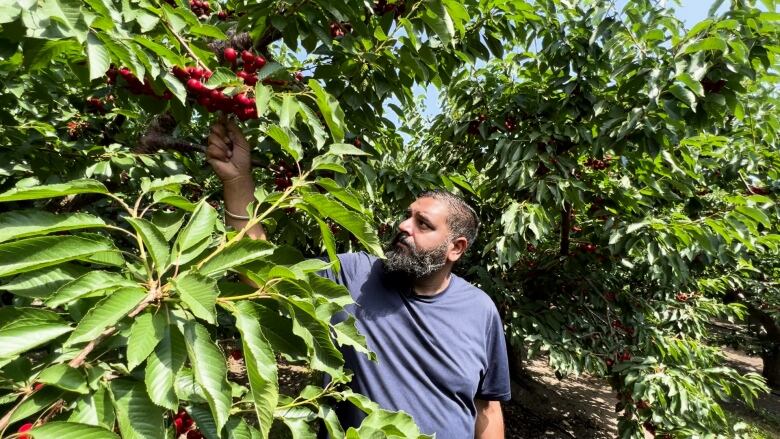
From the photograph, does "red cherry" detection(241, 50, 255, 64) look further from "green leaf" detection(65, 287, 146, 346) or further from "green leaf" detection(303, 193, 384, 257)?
"green leaf" detection(65, 287, 146, 346)

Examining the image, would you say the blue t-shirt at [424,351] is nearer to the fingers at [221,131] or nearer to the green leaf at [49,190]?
the fingers at [221,131]

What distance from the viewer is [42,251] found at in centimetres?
79

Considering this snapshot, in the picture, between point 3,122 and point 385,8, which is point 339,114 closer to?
point 385,8

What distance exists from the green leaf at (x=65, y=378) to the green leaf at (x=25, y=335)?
59 millimetres

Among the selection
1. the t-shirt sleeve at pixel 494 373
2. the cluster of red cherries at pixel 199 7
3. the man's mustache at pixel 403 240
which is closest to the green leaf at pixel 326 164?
the man's mustache at pixel 403 240

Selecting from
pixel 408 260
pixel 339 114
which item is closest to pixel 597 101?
pixel 408 260

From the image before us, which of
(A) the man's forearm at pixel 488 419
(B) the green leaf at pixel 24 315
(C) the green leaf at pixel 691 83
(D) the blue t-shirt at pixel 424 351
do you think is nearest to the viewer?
(B) the green leaf at pixel 24 315

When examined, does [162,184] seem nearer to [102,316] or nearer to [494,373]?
[102,316]

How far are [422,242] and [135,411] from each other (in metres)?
1.42

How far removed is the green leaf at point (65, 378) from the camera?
68cm

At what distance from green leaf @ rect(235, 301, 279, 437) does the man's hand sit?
32.0 inches

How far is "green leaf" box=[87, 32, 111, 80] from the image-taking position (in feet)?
3.46

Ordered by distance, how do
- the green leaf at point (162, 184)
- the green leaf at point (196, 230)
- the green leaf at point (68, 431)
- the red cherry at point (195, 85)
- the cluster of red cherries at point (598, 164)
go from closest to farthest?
the green leaf at point (68, 431)
the green leaf at point (196, 230)
the green leaf at point (162, 184)
the red cherry at point (195, 85)
the cluster of red cherries at point (598, 164)

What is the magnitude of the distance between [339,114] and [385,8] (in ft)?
3.39
